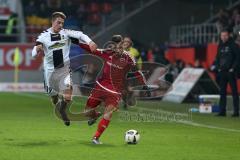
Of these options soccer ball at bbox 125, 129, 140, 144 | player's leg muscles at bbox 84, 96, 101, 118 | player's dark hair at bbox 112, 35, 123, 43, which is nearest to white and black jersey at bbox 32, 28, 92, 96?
player's leg muscles at bbox 84, 96, 101, 118

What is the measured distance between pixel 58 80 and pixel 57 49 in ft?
2.86

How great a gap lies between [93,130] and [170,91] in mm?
12358

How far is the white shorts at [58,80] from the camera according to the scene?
54.3 ft

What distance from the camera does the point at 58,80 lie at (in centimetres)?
1683

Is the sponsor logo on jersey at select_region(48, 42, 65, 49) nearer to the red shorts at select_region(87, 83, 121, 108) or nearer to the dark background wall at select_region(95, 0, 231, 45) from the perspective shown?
the red shorts at select_region(87, 83, 121, 108)

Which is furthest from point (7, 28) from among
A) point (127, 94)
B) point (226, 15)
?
point (127, 94)

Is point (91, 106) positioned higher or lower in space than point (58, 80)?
lower

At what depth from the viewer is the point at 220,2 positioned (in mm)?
41188

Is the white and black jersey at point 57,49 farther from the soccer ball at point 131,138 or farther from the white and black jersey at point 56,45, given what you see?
the soccer ball at point 131,138

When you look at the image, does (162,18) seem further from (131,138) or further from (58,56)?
(131,138)

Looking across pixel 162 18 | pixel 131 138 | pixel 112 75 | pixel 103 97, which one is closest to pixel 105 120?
pixel 131 138

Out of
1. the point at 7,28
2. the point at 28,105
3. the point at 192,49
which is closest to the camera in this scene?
the point at 28,105

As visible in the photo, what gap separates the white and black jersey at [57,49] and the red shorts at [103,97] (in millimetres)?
1144

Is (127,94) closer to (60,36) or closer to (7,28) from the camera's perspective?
(60,36)
